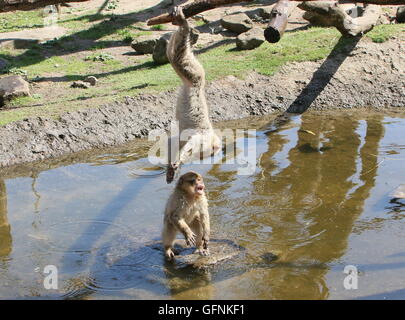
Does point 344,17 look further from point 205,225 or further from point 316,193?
point 205,225

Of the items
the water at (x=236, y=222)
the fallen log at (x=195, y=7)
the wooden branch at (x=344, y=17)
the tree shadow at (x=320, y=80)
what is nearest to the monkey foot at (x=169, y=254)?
the water at (x=236, y=222)

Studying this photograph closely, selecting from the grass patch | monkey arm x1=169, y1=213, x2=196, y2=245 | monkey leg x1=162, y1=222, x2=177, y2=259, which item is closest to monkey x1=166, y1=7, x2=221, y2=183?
monkey arm x1=169, y1=213, x2=196, y2=245

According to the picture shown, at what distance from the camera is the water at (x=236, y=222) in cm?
686

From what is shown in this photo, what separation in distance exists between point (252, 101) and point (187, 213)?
22.4ft

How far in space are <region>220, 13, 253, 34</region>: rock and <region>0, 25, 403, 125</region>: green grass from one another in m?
0.98

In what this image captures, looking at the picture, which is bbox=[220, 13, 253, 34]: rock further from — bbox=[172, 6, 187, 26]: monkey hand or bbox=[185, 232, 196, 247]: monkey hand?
bbox=[172, 6, 187, 26]: monkey hand

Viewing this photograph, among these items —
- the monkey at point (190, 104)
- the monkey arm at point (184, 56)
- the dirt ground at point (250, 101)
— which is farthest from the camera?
the dirt ground at point (250, 101)

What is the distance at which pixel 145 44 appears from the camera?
16.5 meters

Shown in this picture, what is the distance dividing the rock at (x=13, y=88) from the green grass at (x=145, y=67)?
21cm

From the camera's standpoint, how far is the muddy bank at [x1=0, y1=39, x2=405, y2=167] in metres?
11.5

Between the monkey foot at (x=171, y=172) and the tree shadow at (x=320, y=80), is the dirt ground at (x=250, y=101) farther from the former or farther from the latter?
the monkey foot at (x=171, y=172)

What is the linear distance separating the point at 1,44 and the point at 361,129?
1037cm

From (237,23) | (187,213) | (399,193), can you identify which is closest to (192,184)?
(187,213)

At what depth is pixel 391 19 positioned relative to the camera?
56.0 feet
